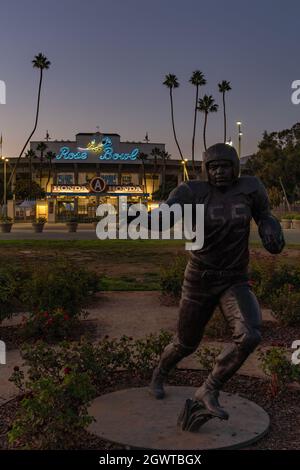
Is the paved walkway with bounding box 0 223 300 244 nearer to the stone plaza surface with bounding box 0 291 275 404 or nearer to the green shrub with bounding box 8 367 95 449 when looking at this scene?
the stone plaza surface with bounding box 0 291 275 404

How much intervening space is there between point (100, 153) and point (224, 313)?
80768 millimetres

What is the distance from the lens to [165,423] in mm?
4523

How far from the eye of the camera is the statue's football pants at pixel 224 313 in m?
4.17

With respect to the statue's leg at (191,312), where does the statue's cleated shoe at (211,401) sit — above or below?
below

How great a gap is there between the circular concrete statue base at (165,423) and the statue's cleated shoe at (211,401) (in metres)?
0.22

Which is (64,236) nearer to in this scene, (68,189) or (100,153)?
(68,189)

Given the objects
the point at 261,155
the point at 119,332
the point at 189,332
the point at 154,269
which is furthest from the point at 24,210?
the point at 189,332

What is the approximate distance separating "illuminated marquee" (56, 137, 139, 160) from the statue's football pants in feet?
261

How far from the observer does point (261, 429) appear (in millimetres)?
4430

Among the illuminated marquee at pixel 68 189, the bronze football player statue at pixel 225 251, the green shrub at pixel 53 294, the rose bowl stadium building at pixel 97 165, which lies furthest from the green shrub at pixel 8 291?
the rose bowl stadium building at pixel 97 165

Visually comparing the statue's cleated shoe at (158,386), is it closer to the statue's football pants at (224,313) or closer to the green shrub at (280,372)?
the statue's football pants at (224,313)

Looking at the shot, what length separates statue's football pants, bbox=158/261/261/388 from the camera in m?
4.17

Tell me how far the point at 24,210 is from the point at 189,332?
60.7 meters

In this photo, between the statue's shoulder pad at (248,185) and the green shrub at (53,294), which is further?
the green shrub at (53,294)
